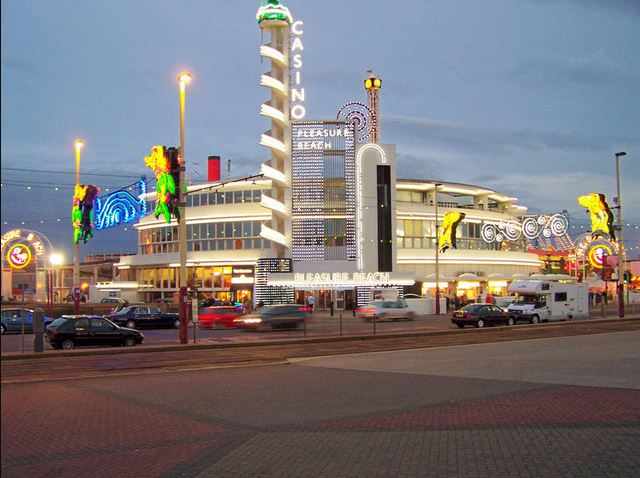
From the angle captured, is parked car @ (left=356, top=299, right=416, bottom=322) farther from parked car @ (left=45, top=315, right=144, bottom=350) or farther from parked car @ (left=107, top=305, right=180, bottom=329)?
parked car @ (left=45, top=315, right=144, bottom=350)

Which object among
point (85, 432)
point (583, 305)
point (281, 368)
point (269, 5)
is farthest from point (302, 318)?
point (269, 5)

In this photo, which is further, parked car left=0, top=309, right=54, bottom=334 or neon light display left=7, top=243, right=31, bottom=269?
neon light display left=7, top=243, right=31, bottom=269

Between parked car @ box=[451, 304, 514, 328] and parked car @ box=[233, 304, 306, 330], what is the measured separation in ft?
31.4

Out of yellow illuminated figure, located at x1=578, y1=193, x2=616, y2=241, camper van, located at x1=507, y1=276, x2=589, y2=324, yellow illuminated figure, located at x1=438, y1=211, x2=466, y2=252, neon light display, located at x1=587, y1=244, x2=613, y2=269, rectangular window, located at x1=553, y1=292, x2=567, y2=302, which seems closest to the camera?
camper van, located at x1=507, y1=276, x2=589, y2=324

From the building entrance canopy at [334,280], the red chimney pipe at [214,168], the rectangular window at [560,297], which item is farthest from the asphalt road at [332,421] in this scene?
the red chimney pipe at [214,168]

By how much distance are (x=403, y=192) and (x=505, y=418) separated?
71230mm

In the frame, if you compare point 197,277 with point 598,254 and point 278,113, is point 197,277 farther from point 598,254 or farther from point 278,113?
point 598,254

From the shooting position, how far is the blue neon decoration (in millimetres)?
40438

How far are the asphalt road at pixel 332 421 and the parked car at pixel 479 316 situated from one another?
19389mm

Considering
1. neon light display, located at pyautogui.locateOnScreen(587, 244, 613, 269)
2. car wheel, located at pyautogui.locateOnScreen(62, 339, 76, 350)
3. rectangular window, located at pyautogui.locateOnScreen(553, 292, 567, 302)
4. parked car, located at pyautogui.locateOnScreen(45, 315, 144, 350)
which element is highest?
neon light display, located at pyautogui.locateOnScreen(587, 244, 613, 269)

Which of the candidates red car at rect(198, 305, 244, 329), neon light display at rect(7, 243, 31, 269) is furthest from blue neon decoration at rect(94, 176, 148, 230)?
neon light display at rect(7, 243, 31, 269)

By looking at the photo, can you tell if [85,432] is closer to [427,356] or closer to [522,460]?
[522,460]

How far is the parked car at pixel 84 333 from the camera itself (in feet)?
87.0

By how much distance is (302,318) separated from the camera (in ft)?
123
